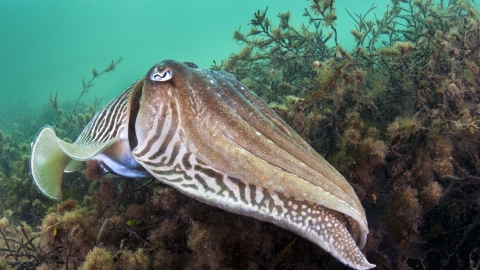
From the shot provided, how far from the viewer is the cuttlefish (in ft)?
6.37

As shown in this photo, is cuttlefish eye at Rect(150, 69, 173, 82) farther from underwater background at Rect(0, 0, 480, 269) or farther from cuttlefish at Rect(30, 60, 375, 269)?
underwater background at Rect(0, 0, 480, 269)

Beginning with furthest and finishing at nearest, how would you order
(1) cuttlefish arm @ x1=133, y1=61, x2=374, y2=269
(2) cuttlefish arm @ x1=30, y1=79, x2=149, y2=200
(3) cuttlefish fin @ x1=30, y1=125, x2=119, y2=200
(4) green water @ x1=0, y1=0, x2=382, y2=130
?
(4) green water @ x1=0, y1=0, x2=382, y2=130 → (3) cuttlefish fin @ x1=30, y1=125, x2=119, y2=200 → (2) cuttlefish arm @ x1=30, y1=79, x2=149, y2=200 → (1) cuttlefish arm @ x1=133, y1=61, x2=374, y2=269

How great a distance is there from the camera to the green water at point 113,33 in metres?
115

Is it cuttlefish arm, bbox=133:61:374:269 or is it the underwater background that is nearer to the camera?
cuttlefish arm, bbox=133:61:374:269

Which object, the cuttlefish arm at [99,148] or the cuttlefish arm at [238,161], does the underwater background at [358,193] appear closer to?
the cuttlefish arm at [99,148]

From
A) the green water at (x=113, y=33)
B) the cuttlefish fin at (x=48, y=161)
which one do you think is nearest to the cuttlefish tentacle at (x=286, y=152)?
the cuttlefish fin at (x=48, y=161)

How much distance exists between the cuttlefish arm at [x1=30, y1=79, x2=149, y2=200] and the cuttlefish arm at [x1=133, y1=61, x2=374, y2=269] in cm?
29

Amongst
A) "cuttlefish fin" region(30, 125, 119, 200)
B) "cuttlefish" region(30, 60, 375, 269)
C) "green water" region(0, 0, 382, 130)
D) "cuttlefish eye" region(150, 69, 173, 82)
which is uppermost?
"green water" region(0, 0, 382, 130)

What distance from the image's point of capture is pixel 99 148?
2.58m

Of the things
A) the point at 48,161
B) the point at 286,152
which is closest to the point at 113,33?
the point at 48,161

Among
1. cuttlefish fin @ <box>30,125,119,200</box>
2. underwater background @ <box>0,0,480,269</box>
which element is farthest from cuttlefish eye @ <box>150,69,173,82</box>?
underwater background @ <box>0,0,480,269</box>

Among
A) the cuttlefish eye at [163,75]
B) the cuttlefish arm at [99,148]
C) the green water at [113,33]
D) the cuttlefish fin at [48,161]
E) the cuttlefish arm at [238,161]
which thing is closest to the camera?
the cuttlefish arm at [238,161]

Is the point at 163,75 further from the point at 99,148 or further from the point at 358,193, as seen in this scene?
the point at 358,193

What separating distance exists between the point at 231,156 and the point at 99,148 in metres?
1.32
